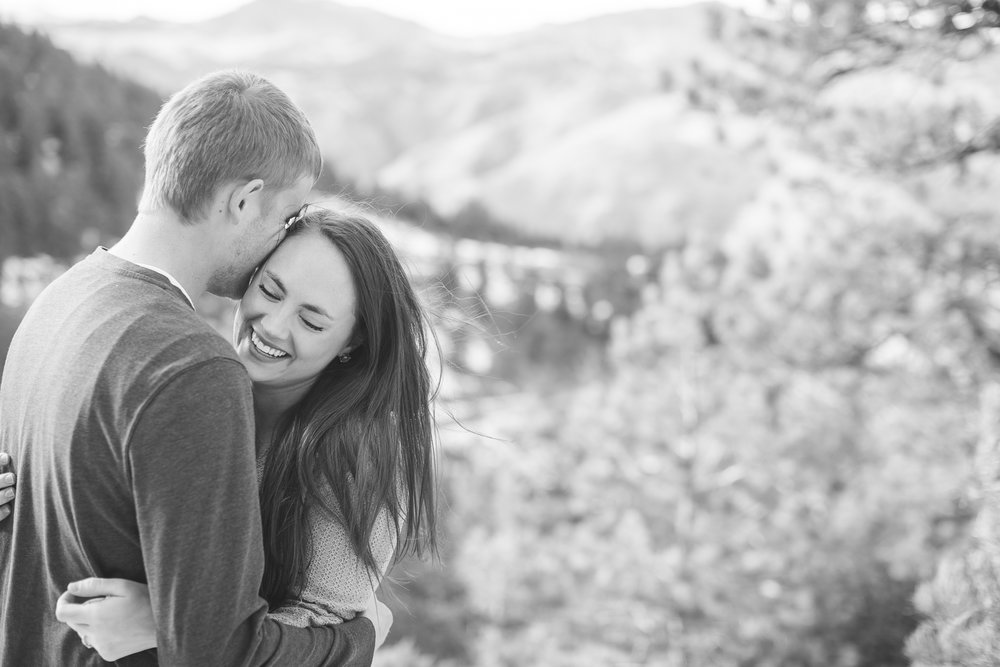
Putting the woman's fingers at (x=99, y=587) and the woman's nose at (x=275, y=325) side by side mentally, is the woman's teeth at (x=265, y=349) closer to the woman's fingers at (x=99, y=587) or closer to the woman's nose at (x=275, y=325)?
the woman's nose at (x=275, y=325)

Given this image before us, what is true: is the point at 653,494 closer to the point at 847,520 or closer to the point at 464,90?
the point at 847,520

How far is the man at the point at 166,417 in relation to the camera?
119cm

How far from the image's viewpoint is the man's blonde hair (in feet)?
4.45

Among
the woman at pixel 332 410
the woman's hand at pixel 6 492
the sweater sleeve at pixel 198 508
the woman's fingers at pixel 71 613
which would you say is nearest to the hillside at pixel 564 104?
the woman at pixel 332 410

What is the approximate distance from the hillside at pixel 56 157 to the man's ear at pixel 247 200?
1130cm

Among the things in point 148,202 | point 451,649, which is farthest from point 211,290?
point 451,649

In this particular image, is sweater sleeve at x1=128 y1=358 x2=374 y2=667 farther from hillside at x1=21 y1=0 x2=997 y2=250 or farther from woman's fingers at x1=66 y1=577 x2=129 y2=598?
hillside at x1=21 y1=0 x2=997 y2=250

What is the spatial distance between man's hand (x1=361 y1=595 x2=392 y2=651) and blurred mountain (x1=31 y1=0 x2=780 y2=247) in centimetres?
450

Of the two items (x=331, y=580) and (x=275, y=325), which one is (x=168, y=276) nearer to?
(x=275, y=325)

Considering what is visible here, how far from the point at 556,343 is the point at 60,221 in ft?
47.4

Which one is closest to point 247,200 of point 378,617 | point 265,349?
point 265,349

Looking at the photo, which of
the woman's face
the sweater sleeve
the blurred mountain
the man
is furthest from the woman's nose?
the blurred mountain

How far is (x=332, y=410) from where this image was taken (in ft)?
5.71

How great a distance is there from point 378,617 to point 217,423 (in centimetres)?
65
